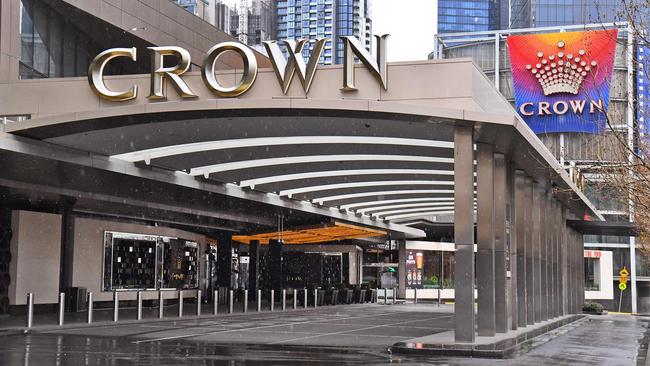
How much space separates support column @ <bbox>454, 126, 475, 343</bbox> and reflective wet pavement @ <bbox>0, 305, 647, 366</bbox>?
153 cm

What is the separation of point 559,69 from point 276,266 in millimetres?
46032

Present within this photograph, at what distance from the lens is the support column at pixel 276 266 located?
152ft

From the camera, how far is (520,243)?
89.3 ft

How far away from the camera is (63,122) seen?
20.2 meters

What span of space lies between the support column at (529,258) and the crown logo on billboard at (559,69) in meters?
54.4

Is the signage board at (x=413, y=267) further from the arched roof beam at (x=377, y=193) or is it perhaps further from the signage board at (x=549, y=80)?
the signage board at (x=549, y=80)

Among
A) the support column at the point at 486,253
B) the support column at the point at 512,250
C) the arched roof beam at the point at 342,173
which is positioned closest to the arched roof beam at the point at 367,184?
the arched roof beam at the point at 342,173

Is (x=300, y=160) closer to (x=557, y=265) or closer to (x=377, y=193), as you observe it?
(x=377, y=193)

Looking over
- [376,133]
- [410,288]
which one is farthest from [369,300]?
[376,133]

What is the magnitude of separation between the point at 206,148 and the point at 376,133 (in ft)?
16.5

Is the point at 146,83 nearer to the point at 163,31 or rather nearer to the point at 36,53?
the point at 36,53

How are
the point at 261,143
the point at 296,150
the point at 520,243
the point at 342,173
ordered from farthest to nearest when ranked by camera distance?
the point at 342,173 → the point at 520,243 → the point at 296,150 → the point at 261,143

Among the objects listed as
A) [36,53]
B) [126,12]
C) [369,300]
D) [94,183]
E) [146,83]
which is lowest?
[369,300]

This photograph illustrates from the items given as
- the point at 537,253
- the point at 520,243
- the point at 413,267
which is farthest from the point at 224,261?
the point at 520,243
